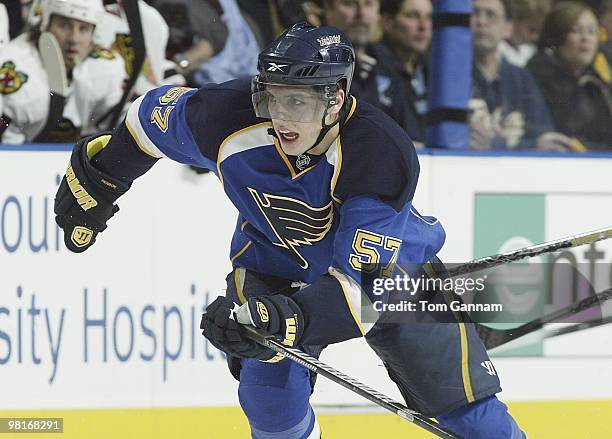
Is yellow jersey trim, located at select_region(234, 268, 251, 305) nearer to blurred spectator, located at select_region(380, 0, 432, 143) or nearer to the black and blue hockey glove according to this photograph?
the black and blue hockey glove

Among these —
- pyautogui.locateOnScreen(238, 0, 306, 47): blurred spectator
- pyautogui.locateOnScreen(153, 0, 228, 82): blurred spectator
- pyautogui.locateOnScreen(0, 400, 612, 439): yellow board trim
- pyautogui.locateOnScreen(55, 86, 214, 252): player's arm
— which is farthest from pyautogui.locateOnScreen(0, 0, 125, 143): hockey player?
pyautogui.locateOnScreen(0, 400, 612, 439): yellow board trim

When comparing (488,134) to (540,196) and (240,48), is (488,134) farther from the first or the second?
(240,48)

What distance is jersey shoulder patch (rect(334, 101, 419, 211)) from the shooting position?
2.84 m

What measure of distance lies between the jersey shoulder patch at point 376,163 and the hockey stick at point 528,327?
1163mm

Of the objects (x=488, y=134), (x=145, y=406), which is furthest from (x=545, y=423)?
(x=145, y=406)

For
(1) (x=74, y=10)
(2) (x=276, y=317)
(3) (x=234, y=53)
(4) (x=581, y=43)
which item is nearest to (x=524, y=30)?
(4) (x=581, y=43)

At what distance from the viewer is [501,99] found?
14.3 ft

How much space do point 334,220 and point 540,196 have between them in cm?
143

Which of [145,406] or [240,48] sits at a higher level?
[240,48]

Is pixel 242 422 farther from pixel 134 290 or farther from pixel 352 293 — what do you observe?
pixel 352 293

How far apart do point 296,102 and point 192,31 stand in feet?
4.60

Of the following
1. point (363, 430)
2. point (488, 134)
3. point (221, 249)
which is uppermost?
point (488, 134)

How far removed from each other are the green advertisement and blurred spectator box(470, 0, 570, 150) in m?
0.23

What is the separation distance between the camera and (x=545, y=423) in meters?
4.23
